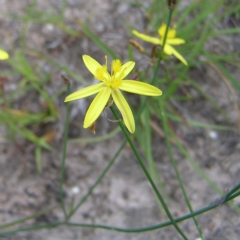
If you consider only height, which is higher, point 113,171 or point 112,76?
point 112,76

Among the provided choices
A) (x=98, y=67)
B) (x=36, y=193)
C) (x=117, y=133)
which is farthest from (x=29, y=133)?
(x=98, y=67)

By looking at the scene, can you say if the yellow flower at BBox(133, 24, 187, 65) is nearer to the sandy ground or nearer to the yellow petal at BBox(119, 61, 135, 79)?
the yellow petal at BBox(119, 61, 135, 79)

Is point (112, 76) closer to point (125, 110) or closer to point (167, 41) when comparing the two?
point (125, 110)

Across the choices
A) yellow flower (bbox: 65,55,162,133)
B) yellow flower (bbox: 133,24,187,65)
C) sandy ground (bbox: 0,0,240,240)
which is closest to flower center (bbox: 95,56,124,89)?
yellow flower (bbox: 65,55,162,133)

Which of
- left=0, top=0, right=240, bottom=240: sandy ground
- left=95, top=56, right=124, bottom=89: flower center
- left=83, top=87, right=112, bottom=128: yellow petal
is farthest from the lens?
left=0, top=0, right=240, bottom=240: sandy ground

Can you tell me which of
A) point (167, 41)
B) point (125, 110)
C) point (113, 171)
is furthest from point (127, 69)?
point (113, 171)

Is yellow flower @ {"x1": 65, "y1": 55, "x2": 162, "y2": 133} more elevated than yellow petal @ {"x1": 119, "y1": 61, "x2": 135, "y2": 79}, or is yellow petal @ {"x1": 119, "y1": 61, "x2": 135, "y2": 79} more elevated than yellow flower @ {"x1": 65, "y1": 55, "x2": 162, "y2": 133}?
yellow petal @ {"x1": 119, "y1": 61, "x2": 135, "y2": 79}

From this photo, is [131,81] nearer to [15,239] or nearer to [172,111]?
[172,111]
